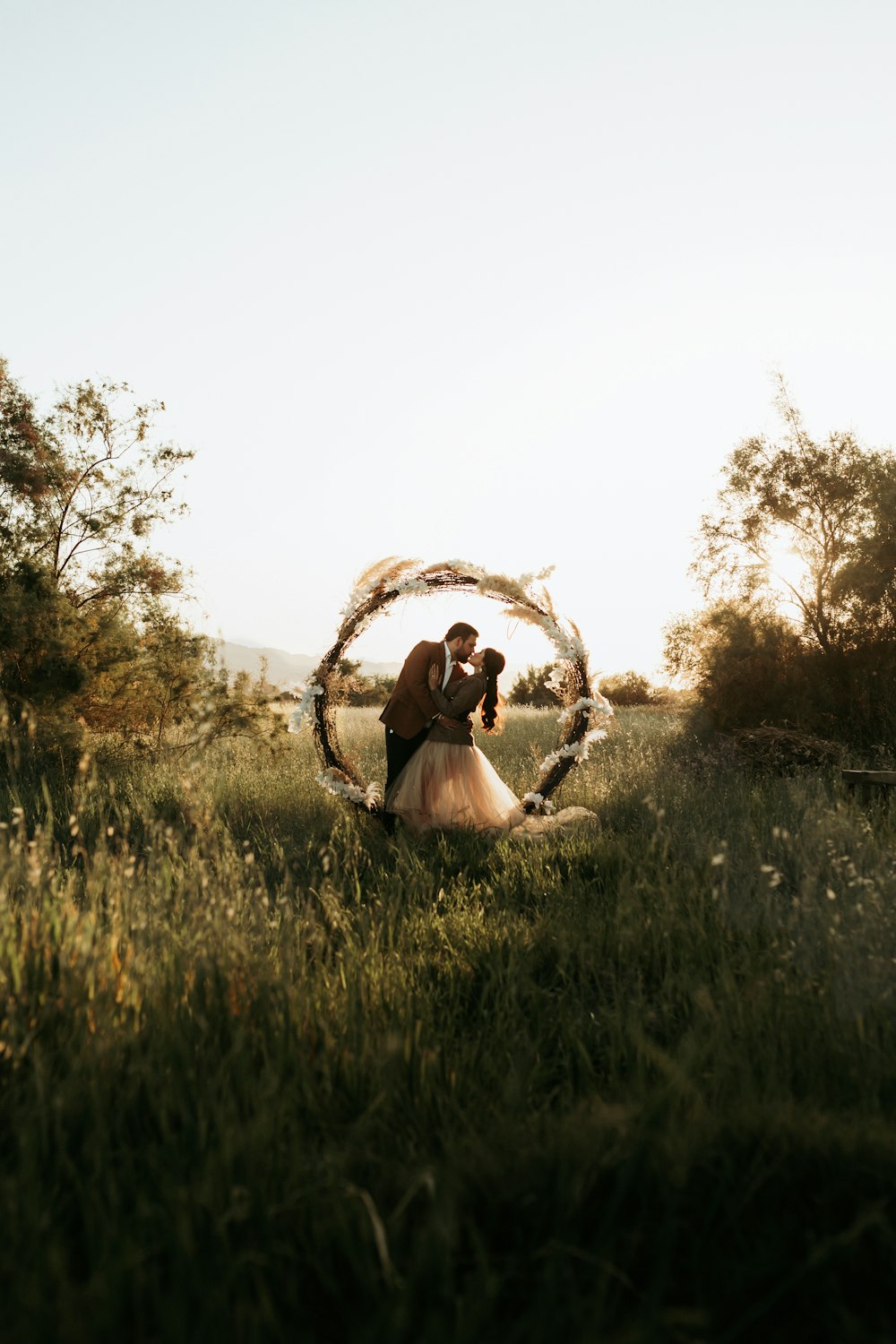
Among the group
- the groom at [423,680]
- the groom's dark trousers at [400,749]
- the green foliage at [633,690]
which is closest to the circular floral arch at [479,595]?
the groom's dark trousers at [400,749]

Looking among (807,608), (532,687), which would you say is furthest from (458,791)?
(532,687)

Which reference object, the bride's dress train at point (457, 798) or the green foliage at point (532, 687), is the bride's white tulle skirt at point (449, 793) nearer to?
the bride's dress train at point (457, 798)

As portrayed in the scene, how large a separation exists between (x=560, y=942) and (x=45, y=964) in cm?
248

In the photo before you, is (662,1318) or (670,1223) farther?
(670,1223)

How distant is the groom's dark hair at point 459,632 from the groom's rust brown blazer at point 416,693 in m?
0.08

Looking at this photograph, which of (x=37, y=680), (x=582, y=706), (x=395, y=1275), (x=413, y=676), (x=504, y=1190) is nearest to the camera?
(x=395, y=1275)

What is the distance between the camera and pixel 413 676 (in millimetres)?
8336

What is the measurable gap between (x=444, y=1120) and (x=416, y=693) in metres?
5.91

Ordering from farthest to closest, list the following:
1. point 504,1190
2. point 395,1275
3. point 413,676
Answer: point 413,676 < point 504,1190 < point 395,1275

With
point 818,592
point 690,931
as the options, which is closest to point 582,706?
point 690,931

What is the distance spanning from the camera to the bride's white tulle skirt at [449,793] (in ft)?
26.6

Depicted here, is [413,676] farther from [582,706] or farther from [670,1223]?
[670,1223]

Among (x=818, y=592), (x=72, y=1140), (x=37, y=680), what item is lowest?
(x=72, y=1140)

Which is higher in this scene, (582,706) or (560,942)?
(582,706)
